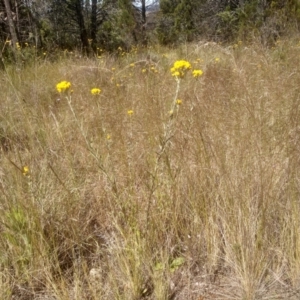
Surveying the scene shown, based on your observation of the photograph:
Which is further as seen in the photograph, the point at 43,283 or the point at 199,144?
the point at 199,144

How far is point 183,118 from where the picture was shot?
169 cm

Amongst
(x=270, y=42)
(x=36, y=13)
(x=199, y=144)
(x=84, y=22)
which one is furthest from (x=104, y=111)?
(x=84, y=22)

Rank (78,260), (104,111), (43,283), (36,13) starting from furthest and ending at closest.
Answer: (36,13) → (104,111) → (78,260) → (43,283)

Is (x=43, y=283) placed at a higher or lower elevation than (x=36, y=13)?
lower

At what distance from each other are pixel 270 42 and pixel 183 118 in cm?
270

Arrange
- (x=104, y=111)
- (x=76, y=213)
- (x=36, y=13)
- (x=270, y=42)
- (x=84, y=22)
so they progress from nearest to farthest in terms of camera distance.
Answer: (x=76, y=213)
(x=104, y=111)
(x=270, y=42)
(x=36, y=13)
(x=84, y=22)

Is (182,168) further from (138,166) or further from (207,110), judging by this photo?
(207,110)

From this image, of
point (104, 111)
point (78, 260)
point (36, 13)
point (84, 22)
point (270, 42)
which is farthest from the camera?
point (84, 22)

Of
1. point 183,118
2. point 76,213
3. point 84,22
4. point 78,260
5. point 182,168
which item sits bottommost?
point 78,260

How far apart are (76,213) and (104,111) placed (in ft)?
3.21

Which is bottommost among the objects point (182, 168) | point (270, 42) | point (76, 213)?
point (76, 213)

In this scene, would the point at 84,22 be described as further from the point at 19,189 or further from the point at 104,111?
the point at 19,189

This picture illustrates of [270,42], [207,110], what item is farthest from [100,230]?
[270,42]

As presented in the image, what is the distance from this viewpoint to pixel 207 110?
1710 millimetres
